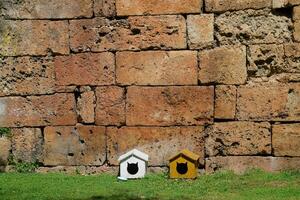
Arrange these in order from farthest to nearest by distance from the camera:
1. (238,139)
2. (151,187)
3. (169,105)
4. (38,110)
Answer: (38,110)
(169,105)
(238,139)
(151,187)

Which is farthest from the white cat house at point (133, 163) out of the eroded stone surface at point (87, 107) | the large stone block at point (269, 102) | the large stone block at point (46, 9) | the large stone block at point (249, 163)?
the large stone block at point (46, 9)

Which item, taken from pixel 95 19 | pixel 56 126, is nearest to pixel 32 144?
pixel 56 126

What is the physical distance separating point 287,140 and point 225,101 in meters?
1.00

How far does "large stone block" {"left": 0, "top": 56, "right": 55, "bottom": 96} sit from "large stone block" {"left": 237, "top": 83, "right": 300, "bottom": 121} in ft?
9.12

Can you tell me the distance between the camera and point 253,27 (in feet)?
23.1

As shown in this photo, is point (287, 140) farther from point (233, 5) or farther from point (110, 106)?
point (110, 106)

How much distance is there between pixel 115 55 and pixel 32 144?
1.80 meters

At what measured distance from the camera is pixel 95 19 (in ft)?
24.0

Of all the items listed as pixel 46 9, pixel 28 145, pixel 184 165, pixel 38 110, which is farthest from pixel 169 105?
pixel 46 9

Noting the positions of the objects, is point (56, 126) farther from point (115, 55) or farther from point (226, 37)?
point (226, 37)

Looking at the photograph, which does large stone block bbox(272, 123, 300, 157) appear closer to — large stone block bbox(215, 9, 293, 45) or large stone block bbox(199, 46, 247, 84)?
large stone block bbox(199, 46, 247, 84)

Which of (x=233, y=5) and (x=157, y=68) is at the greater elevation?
(x=233, y=5)

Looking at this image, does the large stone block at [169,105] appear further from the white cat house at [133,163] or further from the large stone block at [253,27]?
the large stone block at [253,27]

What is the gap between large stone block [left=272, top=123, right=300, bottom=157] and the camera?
6863 mm
